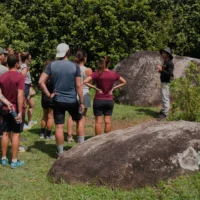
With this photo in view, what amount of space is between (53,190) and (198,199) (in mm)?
1782

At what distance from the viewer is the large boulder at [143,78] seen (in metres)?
11.9

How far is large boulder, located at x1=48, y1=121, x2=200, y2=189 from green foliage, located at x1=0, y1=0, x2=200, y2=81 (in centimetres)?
821

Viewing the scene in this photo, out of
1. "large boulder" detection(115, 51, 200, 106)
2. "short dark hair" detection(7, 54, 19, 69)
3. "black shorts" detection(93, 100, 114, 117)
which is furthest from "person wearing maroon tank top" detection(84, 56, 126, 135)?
"large boulder" detection(115, 51, 200, 106)

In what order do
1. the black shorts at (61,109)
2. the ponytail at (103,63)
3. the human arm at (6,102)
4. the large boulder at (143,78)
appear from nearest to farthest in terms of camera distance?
the human arm at (6,102)
the black shorts at (61,109)
the ponytail at (103,63)
the large boulder at (143,78)

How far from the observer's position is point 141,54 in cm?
1248

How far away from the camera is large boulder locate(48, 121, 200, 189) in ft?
17.1

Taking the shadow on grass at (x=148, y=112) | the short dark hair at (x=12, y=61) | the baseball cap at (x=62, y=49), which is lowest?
the shadow on grass at (x=148, y=112)

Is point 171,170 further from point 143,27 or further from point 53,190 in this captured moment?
point 143,27

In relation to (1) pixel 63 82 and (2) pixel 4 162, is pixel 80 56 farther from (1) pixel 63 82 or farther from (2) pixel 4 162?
Answer: (2) pixel 4 162

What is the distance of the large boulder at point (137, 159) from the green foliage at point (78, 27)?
821 centimetres

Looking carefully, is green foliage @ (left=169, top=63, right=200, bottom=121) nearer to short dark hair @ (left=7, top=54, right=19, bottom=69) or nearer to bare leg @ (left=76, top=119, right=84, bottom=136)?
bare leg @ (left=76, top=119, right=84, bottom=136)

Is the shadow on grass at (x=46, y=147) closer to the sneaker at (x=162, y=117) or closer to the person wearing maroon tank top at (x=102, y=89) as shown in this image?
the person wearing maroon tank top at (x=102, y=89)

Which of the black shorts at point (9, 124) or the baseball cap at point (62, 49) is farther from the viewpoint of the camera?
the baseball cap at point (62, 49)

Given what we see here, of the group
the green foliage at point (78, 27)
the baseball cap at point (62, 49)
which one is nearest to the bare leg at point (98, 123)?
the baseball cap at point (62, 49)
